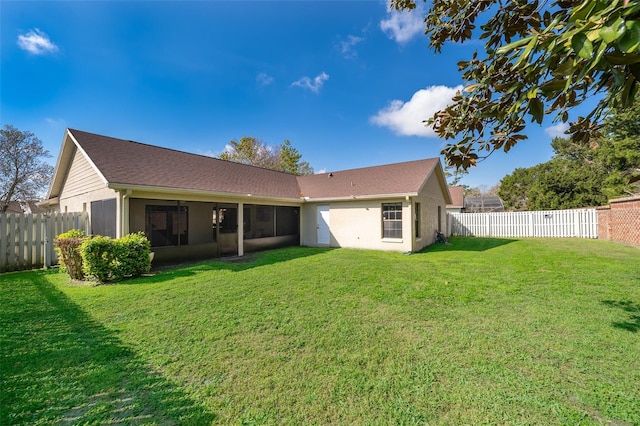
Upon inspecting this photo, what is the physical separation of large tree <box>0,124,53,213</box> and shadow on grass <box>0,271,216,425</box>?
85.9 feet

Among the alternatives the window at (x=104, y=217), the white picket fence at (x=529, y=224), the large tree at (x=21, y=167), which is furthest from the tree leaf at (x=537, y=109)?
the large tree at (x=21, y=167)

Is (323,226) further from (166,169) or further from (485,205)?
(485,205)

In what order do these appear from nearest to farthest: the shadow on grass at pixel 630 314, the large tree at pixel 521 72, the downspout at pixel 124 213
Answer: the large tree at pixel 521 72, the shadow on grass at pixel 630 314, the downspout at pixel 124 213

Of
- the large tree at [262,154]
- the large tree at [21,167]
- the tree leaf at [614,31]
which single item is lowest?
the tree leaf at [614,31]

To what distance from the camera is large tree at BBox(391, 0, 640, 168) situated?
1.53 m

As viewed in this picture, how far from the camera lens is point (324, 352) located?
130 inches

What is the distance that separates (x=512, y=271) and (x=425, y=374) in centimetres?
635

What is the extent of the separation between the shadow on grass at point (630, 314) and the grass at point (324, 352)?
0.04 meters

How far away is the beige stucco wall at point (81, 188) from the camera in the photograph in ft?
30.5

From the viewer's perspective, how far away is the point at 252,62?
12.6 m

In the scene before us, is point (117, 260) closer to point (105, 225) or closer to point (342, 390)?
point (105, 225)

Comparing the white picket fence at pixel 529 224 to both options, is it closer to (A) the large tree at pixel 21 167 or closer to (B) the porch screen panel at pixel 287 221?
(B) the porch screen panel at pixel 287 221

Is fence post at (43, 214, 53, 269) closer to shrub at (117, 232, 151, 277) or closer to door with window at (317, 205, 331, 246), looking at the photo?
shrub at (117, 232, 151, 277)

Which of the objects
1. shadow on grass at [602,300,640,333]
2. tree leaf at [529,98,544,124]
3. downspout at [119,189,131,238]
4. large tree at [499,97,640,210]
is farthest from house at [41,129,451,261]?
tree leaf at [529,98,544,124]
